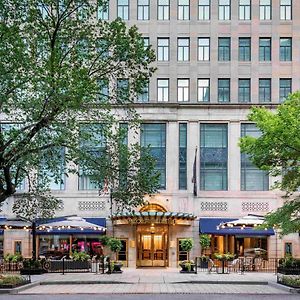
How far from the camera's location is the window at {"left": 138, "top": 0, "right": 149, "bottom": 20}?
53750mm

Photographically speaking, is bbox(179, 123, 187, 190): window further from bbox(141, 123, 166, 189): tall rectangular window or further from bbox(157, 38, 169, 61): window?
bbox(157, 38, 169, 61): window

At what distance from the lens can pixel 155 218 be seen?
48.5 meters

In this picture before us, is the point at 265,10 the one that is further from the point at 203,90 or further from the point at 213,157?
the point at 213,157

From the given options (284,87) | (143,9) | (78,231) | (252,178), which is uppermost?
(143,9)

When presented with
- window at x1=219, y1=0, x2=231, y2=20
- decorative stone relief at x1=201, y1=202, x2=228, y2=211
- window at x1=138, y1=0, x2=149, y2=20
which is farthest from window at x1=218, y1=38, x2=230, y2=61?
decorative stone relief at x1=201, y1=202, x2=228, y2=211

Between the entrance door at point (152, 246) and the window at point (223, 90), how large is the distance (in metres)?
11.4

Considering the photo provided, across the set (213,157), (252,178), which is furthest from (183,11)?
(252,178)

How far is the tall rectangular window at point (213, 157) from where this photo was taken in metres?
52.8

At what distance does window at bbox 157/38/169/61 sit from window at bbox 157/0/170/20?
1.82m

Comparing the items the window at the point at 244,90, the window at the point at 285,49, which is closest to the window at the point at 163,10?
the window at the point at 244,90

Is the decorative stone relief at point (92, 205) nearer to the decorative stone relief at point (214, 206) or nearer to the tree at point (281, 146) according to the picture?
the decorative stone relief at point (214, 206)

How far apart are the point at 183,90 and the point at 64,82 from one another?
1230 inches

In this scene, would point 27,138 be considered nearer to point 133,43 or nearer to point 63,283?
point 133,43

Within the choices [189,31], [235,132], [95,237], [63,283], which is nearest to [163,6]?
[189,31]
